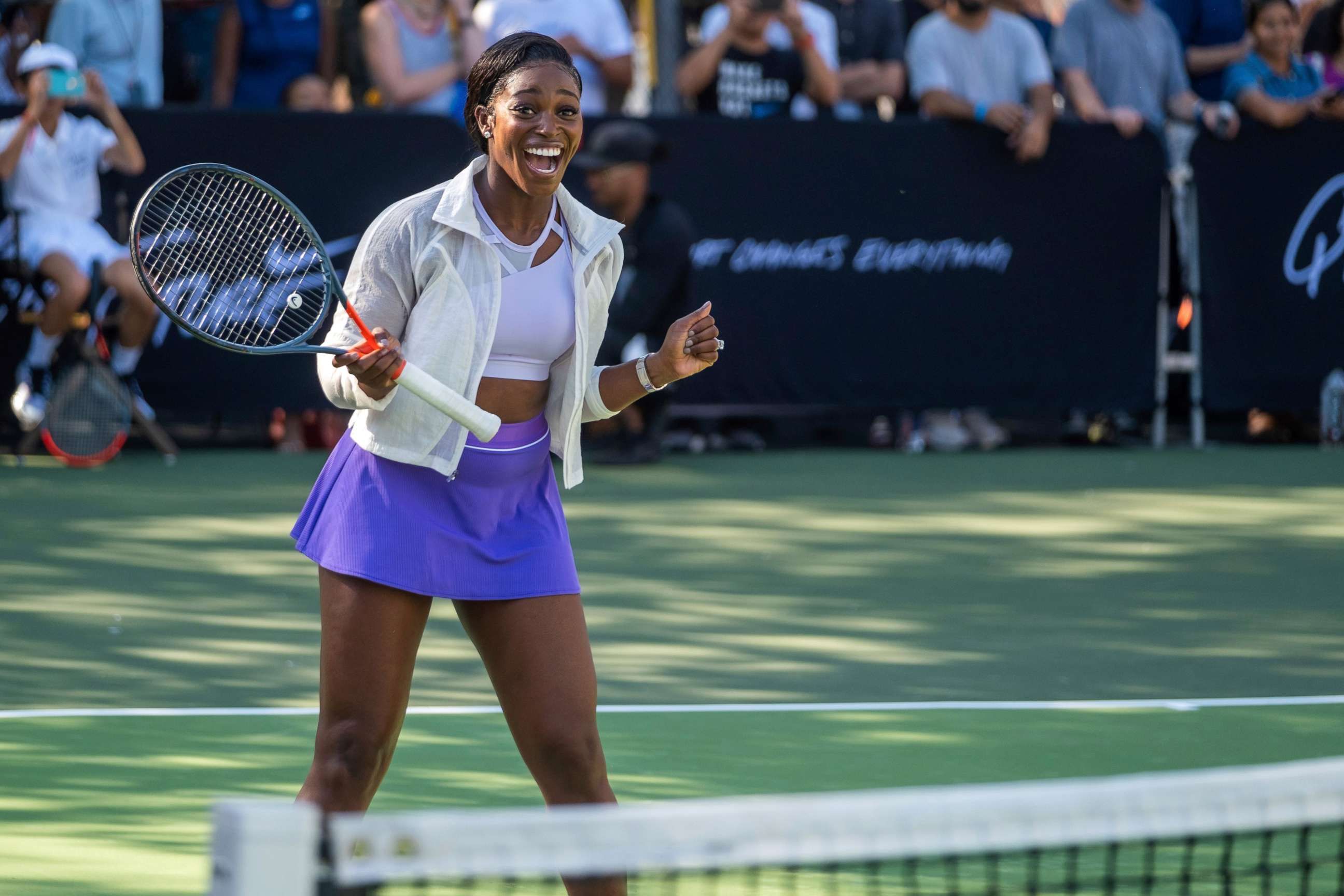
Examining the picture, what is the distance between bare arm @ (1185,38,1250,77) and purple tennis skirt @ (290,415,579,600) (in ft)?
33.9

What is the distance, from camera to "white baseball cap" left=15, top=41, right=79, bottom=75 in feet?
33.1

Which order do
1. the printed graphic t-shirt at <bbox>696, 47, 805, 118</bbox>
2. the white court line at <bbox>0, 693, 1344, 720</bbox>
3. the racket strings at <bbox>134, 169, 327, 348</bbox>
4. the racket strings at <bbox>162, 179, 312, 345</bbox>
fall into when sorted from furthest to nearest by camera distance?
the printed graphic t-shirt at <bbox>696, 47, 805, 118</bbox> → the white court line at <bbox>0, 693, 1344, 720</bbox> → the racket strings at <bbox>162, 179, 312, 345</bbox> → the racket strings at <bbox>134, 169, 327, 348</bbox>

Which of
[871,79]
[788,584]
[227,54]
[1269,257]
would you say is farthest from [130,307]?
[1269,257]

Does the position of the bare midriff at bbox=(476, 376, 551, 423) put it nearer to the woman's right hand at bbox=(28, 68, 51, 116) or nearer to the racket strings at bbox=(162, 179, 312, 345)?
the racket strings at bbox=(162, 179, 312, 345)

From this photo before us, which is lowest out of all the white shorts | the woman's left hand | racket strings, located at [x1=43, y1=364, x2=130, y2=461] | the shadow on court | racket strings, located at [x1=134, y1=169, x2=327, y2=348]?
the shadow on court

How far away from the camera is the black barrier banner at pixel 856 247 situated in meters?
10.9

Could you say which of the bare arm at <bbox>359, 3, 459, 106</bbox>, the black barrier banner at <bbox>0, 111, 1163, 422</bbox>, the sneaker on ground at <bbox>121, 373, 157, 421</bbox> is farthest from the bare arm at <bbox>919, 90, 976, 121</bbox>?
the sneaker on ground at <bbox>121, 373, 157, 421</bbox>

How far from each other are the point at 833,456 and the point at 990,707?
5.63 metres

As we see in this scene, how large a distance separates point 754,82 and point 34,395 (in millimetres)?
4594

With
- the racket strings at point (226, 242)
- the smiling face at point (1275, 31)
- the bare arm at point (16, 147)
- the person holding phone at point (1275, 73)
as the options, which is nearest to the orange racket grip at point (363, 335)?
the racket strings at point (226, 242)

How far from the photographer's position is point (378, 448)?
363cm

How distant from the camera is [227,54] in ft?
37.6

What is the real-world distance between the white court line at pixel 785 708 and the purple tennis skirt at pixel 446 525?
2.17 meters

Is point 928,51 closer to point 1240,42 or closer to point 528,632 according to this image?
point 1240,42
